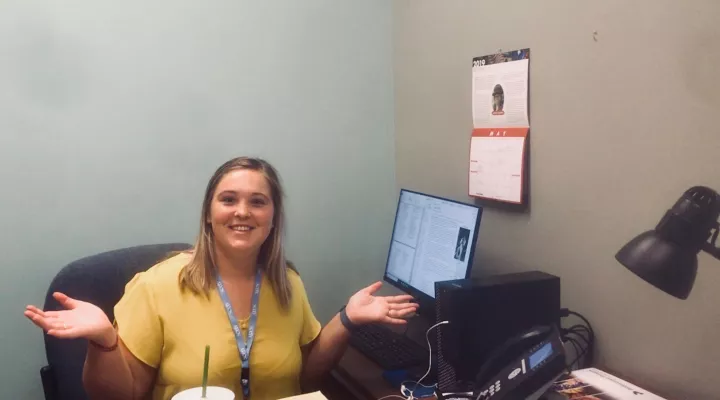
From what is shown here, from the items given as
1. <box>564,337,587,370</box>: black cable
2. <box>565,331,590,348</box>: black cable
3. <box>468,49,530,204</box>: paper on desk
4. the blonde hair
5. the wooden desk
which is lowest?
the wooden desk

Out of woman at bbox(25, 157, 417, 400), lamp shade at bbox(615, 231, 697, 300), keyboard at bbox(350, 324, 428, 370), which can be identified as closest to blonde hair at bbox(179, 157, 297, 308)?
woman at bbox(25, 157, 417, 400)

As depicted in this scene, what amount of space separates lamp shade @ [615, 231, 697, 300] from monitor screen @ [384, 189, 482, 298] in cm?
66

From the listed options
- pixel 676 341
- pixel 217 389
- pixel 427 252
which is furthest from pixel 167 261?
pixel 676 341

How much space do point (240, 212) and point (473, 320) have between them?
652 millimetres

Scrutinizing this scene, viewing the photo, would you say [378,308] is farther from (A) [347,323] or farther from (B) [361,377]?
(B) [361,377]

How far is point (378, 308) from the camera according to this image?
1.59 metres

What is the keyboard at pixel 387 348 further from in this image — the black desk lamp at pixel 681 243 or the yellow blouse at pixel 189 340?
the black desk lamp at pixel 681 243

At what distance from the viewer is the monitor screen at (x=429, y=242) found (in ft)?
5.53

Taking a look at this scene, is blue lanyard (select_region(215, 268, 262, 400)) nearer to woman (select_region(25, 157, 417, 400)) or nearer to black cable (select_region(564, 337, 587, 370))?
woman (select_region(25, 157, 417, 400))

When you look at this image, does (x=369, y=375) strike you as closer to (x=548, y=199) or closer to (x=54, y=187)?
(x=548, y=199)

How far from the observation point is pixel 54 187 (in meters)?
1.89

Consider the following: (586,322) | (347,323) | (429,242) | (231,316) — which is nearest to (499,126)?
(429,242)

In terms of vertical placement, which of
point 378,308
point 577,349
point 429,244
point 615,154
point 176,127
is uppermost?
point 176,127

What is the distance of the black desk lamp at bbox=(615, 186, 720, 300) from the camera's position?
94 cm
